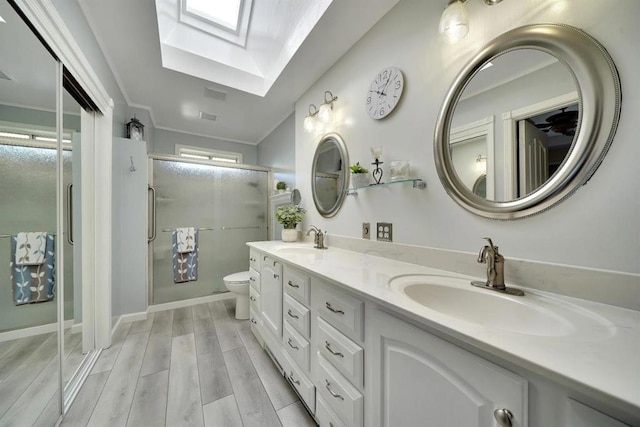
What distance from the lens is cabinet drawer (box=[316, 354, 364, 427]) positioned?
0.86 metres

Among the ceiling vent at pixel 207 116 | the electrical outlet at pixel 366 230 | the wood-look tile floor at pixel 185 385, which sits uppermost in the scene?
the ceiling vent at pixel 207 116

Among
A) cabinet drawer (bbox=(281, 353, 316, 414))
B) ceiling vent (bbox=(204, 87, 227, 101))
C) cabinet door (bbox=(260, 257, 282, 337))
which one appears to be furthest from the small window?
cabinet drawer (bbox=(281, 353, 316, 414))

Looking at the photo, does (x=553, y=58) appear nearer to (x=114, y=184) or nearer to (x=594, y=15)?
(x=594, y=15)

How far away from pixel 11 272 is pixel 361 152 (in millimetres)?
2012

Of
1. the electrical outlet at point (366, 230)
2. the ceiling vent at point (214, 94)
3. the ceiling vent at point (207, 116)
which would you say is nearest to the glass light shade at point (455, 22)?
the electrical outlet at point (366, 230)

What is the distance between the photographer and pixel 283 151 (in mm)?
3049

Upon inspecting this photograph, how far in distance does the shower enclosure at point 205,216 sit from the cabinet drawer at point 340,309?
228 cm

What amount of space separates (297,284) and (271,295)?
45 centimetres

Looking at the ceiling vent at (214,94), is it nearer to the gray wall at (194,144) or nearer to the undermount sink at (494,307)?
the gray wall at (194,144)

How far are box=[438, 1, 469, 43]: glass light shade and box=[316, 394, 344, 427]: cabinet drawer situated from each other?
178 centimetres

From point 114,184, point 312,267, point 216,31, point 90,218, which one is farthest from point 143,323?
point 216,31

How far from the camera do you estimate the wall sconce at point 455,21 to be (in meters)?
1.01

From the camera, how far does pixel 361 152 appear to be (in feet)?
5.49

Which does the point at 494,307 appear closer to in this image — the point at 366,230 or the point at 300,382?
the point at 366,230
